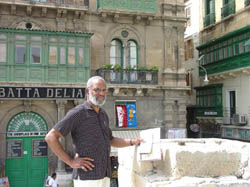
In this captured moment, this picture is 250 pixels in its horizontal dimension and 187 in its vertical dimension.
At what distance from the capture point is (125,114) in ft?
62.0

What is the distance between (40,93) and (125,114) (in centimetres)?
507

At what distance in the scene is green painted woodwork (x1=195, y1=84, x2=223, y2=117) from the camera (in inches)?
897

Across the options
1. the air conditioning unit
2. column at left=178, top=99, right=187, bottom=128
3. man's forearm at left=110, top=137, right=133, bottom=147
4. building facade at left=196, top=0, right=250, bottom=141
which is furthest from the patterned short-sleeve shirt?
the air conditioning unit

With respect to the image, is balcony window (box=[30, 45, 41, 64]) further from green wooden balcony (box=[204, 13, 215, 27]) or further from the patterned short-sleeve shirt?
the patterned short-sleeve shirt

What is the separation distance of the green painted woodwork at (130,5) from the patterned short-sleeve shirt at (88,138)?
1576 cm

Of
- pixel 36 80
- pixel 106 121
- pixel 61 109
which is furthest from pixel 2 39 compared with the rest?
pixel 106 121

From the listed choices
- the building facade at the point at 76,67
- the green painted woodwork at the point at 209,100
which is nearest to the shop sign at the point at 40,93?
the building facade at the point at 76,67

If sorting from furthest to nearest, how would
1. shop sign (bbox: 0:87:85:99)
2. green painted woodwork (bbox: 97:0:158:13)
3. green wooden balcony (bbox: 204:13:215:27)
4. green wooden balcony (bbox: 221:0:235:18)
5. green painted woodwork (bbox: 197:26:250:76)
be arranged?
1. green wooden balcony (bbox: 204:13:215:27)
2. green wooden balcony (bbox: 221:0:235:18)
3. green painted woodwork (bbox: 197:26:250:76)
4. green painted woodwork (bbox: 97:0:158:13)
5. shop sign (bbox: 0:87:85:99)

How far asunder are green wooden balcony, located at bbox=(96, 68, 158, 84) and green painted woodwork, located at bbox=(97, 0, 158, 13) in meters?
3.68

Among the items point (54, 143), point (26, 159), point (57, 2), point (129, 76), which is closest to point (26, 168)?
point (26, 159)

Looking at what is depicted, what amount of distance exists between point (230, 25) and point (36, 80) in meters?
13.8

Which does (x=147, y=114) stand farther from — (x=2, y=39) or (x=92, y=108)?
(x=92, y=108)

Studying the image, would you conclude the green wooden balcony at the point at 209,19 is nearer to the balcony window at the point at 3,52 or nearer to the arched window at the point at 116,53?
the arched window at the point at 116,53

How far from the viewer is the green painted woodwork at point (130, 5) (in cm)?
1841
